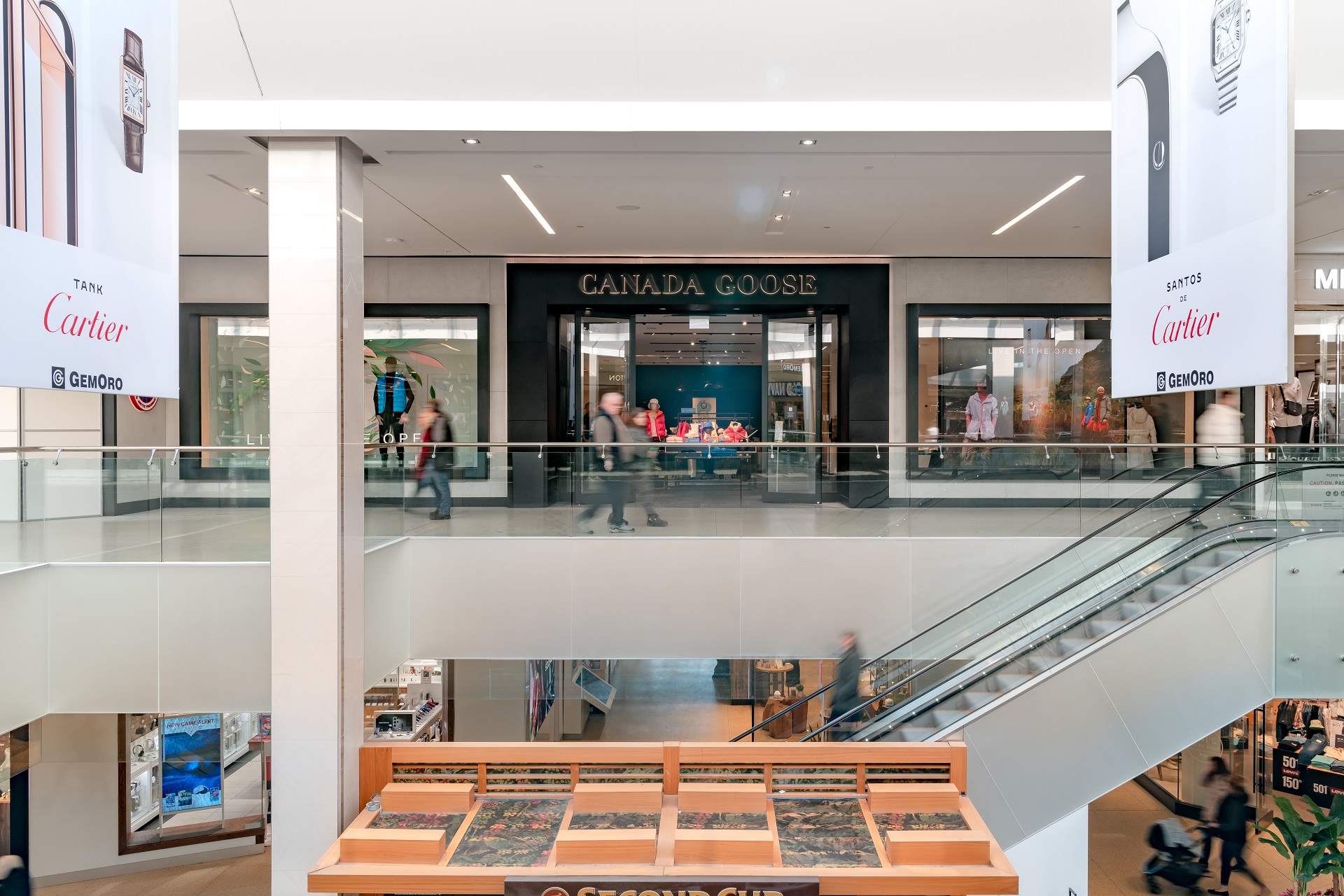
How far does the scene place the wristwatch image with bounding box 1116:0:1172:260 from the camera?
3.39 meters

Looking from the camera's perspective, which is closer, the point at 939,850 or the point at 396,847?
the point at 939,850

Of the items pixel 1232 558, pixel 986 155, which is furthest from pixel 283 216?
pixel 1232 558

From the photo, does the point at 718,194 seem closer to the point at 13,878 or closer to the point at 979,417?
the point at 979,417

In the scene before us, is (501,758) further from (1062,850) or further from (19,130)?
(1062,850)

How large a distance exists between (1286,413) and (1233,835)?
18.5 ft

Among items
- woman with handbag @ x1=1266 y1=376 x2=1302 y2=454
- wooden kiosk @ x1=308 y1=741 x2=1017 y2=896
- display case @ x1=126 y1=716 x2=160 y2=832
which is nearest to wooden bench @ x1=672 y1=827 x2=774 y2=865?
wooden kiosk @ x1=308 y1=741 x2=1017 y2=896

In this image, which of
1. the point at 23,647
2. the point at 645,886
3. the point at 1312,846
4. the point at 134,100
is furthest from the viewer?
the point at 1312,846

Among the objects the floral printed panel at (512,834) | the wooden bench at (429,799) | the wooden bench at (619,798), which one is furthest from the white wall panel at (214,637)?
the wooden bench at (619,798)

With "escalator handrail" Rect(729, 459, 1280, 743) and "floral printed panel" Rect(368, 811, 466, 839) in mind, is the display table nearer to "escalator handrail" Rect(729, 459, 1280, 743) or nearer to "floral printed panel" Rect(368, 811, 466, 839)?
"escalator handrail" Rect(729, 459, 1280, 743)

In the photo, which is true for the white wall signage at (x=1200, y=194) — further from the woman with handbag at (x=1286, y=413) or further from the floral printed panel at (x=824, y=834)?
the woman with handbag at (x=1286, y=413)

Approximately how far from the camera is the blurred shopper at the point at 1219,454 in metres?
7.43

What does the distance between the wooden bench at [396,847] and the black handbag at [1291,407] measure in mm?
11915

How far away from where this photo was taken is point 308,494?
5789mm

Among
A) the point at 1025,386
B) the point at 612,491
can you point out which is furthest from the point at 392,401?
the point at 1025,386
